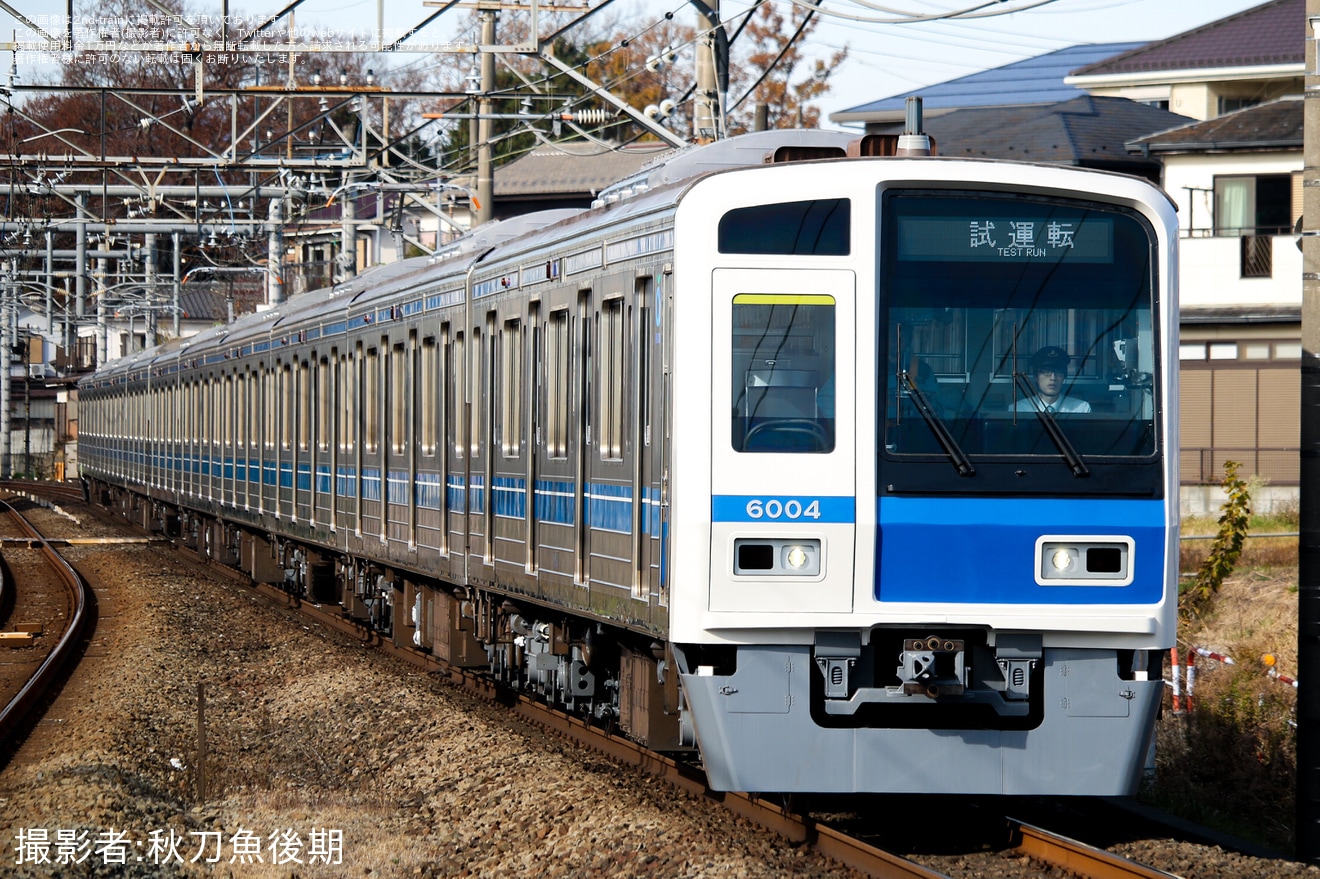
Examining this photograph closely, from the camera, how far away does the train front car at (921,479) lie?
7188 millimetres

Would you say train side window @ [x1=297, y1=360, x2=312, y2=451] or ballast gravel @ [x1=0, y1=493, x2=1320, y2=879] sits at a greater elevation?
train side window @ [x1=297, y1=360, x2=312, y2=451]

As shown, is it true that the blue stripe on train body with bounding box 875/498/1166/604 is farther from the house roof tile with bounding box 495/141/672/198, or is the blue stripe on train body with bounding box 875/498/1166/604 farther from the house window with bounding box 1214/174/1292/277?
the house roof tile with bounding box 495/141/672/198

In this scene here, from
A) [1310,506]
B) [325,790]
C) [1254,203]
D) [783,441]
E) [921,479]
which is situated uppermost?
[1254,203]

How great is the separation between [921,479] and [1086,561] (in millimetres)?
746

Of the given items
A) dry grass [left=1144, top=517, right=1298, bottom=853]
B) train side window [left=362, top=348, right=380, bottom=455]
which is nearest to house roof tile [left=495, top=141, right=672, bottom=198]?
train side window [left=362, top=348, right=380, bottom=455]

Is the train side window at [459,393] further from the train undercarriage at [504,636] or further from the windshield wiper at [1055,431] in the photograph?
the windshield wiper at [1055,431]

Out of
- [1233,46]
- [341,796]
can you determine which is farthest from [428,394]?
[1233,46]

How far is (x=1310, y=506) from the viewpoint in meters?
7.88

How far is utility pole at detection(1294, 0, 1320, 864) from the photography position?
7742 mm

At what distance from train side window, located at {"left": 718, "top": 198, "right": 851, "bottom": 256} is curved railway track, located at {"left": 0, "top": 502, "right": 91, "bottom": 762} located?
250 inches

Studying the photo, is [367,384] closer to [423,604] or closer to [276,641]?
[423,604]

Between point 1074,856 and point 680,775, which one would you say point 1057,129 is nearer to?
point 680,775

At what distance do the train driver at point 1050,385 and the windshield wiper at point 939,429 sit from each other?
30cm

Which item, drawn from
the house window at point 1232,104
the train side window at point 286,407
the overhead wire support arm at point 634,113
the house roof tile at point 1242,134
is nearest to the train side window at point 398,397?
the overhead wire support arm at point 634,113
